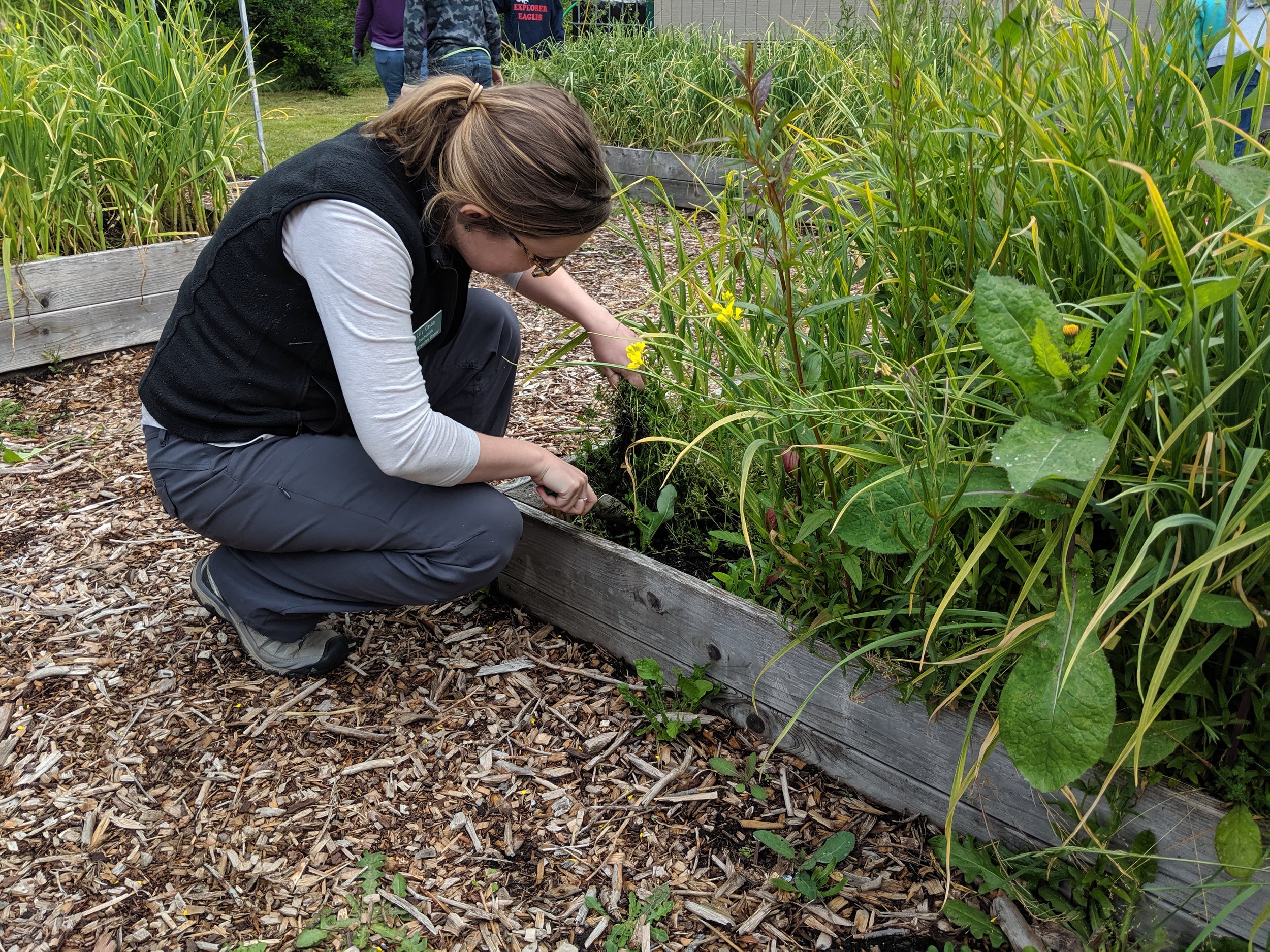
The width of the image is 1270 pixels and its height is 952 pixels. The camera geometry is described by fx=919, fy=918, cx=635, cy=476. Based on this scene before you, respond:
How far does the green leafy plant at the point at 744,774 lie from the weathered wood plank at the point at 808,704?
7 cm

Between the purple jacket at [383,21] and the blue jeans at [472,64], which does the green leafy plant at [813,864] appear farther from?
the purple jacket at [383,21]

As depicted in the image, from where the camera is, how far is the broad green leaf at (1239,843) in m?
1.12

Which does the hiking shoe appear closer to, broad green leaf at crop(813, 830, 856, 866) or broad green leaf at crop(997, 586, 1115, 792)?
broad green leaf at crop(813, 830, 856, 866)

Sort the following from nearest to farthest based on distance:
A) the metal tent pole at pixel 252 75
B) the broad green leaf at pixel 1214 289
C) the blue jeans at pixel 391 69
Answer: the broad green leaf at pixel 1214 289, the metal tent pole at pixel 252 75, the blue jeans at pixel 391 69

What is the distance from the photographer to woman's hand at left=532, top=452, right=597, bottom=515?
187 centimetres

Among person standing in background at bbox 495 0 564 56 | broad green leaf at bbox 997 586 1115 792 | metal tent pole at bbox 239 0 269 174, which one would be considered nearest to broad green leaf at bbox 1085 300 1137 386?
broad green leaf at bbox 997 586 1115 792

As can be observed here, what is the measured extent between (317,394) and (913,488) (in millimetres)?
1246

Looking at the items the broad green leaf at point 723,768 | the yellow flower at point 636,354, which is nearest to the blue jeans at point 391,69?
the yellow flower at point 636,354

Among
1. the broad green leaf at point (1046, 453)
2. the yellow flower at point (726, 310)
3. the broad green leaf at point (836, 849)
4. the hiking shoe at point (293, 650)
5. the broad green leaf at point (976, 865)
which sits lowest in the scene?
the hiking shoe at point (293, 650)

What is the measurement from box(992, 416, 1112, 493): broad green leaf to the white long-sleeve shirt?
41.2 inches

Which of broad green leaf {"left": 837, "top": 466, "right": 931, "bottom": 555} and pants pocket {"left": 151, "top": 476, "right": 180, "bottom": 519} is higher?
broad green leaf {"left": 837, "top": 466, "right": 931, "bottom": 555}

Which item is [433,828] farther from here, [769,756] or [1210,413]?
[1210,413]

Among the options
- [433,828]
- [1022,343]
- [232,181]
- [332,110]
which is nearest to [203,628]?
[433,828]

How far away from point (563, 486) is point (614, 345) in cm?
39
